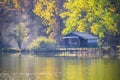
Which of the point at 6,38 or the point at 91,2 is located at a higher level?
the point at 91,2

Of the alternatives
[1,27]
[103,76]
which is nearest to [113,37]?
[1,27]

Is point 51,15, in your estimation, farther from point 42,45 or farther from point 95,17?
point 42,45

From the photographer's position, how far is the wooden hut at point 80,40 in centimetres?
9406

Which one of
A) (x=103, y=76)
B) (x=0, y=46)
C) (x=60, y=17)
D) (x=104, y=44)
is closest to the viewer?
(x=103, y=76)

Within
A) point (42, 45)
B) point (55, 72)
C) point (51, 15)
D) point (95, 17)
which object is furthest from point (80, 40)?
point (55, 72)

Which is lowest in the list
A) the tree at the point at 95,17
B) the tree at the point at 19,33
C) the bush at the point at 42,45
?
the bush at the point at 42,45

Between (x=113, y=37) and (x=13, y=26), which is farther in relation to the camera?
(x=13, y=26)

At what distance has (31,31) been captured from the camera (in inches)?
4414

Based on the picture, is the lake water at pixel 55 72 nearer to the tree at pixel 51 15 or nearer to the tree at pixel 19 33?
the tree at pixel 19 33

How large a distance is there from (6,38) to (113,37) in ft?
78.3

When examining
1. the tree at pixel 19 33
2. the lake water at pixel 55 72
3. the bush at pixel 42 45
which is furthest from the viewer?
the tree at pixel 19 33

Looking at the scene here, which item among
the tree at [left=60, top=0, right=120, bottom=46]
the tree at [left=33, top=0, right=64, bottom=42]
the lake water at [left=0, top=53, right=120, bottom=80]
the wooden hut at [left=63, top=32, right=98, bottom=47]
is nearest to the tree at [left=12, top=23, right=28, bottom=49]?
the tree at [left=33, top=0, right=64, bottom=42]

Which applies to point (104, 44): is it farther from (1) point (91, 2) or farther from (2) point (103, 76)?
(2) point (103, 76)

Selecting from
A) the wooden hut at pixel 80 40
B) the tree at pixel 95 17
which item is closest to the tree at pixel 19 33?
the tree at pixel 95 17
